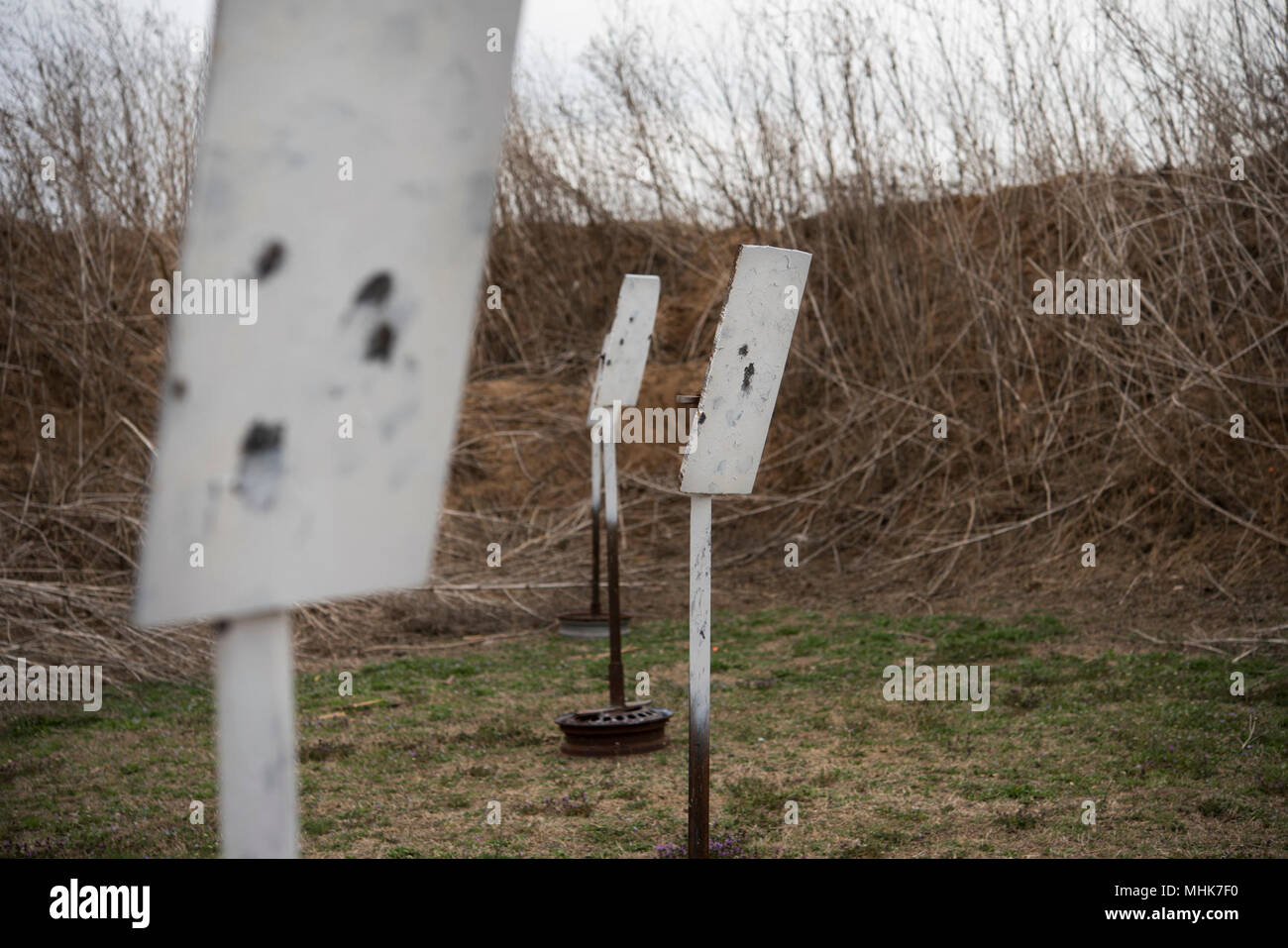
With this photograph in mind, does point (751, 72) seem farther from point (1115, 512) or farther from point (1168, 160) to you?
point (1115, 512)

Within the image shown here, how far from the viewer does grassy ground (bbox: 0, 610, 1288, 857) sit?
13.6 ft

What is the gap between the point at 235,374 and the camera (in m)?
0.93

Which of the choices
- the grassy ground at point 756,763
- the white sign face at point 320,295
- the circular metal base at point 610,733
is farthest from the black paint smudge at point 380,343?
the circular metal base at point 610,733

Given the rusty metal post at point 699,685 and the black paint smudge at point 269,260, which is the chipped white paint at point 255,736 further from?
the rusty metal post at point 699,685

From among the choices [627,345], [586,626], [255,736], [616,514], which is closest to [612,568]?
[616,514]

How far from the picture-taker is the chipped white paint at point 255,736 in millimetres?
982

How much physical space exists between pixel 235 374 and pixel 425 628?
7704mm

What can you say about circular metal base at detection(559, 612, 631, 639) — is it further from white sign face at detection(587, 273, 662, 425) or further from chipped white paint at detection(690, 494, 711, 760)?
chipped white paint at detection(690, 494, 711, 760)

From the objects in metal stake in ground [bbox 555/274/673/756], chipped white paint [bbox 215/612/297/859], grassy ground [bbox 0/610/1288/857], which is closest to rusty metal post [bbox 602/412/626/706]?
metal stake in ground [bbox 555/274/673/756]

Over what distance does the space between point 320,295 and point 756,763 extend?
14.6ft

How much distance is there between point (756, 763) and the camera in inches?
201

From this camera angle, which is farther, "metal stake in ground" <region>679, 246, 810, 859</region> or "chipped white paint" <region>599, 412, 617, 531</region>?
"chipped white paint" <region>599, 412, 617, 531</region>

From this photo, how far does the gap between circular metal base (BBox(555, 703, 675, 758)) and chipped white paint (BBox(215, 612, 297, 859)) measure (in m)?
4.31

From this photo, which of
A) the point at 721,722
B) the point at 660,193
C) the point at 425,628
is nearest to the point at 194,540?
the point at 721,722
